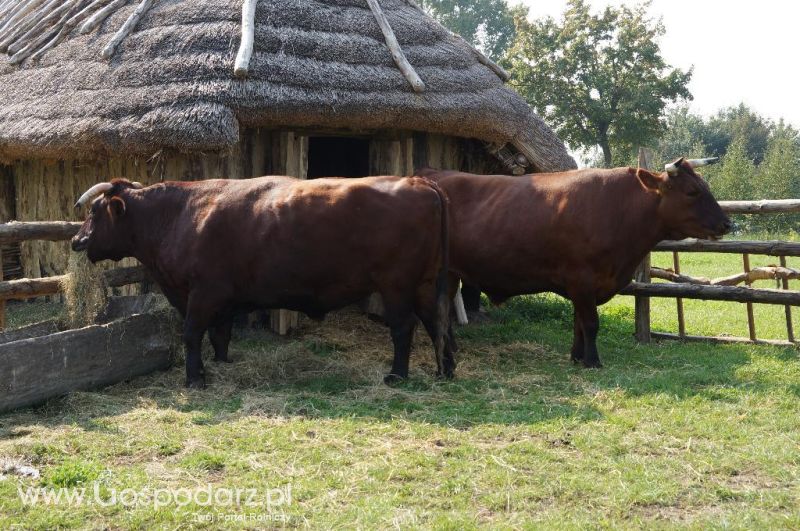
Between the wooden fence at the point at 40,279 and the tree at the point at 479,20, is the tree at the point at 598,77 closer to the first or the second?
the tree at the point at 479,20

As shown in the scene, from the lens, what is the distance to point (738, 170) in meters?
36.3

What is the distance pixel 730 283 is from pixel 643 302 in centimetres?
137

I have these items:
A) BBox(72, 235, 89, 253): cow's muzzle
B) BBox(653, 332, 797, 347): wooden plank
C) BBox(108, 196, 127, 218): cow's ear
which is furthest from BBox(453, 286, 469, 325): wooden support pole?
BBox(72, 235, 89, 253): cow's muzzle

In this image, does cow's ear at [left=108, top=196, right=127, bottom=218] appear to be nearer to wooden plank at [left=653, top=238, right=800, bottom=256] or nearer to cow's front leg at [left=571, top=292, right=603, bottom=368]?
cow's front leg at [left=571, top=292, right=603, bottom=368]

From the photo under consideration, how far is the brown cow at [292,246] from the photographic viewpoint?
23.6 feet

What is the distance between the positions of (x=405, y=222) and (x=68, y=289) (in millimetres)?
3084

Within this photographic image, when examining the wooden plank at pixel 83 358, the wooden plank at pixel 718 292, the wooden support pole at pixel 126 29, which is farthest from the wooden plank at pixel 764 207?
the wooden support pole at pixel 126 29

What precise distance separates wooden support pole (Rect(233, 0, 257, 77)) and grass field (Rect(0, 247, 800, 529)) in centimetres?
295

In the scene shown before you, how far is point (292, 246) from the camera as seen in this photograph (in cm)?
728

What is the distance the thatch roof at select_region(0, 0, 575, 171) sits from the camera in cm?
883

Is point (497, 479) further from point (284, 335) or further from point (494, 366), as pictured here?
point (284, 335)

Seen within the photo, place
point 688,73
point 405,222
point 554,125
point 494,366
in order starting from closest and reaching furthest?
point 405,222 < point 494,366 < point 688,73 < point 554,125

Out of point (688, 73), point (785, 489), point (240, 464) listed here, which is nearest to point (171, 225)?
point (240, 464)

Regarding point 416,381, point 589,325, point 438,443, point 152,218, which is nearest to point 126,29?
point 152,218
